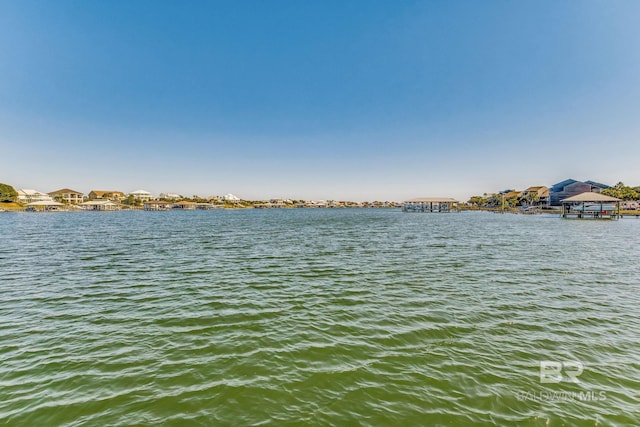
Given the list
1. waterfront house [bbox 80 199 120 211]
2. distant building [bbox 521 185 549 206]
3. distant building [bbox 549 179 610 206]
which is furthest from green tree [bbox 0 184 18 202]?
distant building [bbox 521 185 549 206]

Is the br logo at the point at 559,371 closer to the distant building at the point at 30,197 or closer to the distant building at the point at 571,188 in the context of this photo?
the distant building at the point at 571,188

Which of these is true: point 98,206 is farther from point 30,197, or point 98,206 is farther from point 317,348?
point 317,348

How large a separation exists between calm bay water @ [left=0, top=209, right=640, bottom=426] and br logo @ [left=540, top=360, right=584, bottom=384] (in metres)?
0.08

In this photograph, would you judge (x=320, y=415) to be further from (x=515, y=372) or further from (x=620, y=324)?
(x=620, y=324)

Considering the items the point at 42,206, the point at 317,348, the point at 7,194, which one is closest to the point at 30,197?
the point at 7,194

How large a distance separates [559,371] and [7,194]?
23100 cm

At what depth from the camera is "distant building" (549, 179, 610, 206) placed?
13688 cm

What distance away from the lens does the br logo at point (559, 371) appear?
7654 millimetres

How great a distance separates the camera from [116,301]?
14.0m

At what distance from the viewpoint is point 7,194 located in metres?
151

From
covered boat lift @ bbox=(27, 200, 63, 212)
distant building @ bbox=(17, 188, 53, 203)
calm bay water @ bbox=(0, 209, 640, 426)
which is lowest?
calm bay water @ bbox=(0, 209, 640, 426)

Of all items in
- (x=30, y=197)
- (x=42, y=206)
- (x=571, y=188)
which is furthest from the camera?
(x=30, y=197)

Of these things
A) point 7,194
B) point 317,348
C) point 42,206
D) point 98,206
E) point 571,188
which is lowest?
point 317,348

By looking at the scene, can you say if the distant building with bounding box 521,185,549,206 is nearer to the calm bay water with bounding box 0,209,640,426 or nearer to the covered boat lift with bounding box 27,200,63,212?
the calm bay water with bounding box 0,209,640,426
